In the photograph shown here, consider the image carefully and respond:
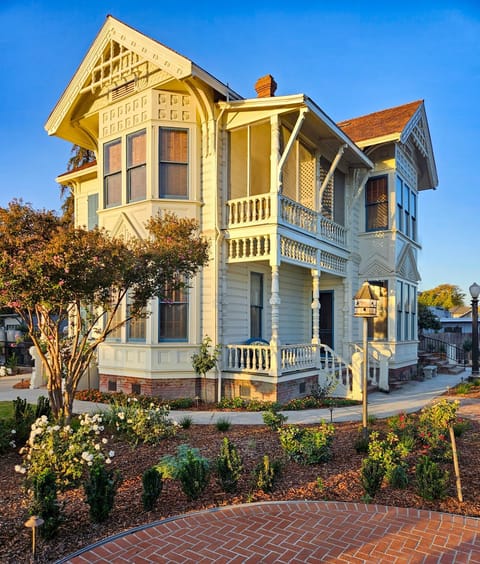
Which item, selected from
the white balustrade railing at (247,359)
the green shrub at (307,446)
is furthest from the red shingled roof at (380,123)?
the green shrub at (307,446)

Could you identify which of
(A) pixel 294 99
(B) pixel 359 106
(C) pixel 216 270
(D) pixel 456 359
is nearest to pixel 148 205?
(C) pixel 216 270

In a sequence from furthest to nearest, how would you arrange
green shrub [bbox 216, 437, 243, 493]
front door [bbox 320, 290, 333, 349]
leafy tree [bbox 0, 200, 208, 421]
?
front door [bbox 320, 290, 333, 349]
leafy tree [bbox 0, 200, 208, 421]
green shrub [bbox 216, 437, 243, 493]

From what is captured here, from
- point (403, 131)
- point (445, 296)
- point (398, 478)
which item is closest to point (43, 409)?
point (398, 478)

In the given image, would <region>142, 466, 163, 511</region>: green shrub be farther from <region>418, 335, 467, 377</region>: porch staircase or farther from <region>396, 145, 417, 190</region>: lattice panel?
<region>418, 335, 467, 377</region>: porch staircase

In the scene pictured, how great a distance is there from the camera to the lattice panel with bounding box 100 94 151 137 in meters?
11.4

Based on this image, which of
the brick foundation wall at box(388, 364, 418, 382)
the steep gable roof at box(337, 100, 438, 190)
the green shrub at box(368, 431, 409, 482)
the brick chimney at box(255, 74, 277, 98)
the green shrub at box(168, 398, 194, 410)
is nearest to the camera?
the green shrub at box(368, 431, 409, 482)

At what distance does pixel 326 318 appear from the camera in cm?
1544

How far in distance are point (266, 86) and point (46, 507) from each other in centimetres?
1179

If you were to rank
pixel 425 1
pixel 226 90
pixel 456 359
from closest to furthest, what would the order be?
pixel 425 1 < pixel 226 90 < pixel 456 359

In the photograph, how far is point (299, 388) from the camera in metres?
11.2

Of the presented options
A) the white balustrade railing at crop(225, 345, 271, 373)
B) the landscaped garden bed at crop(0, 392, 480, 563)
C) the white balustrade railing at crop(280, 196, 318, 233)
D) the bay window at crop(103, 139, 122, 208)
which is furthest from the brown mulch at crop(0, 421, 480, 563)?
the bay window at crop(103, 139, 122, 208)

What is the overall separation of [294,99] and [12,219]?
6893mm

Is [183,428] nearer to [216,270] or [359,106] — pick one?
[216,270]

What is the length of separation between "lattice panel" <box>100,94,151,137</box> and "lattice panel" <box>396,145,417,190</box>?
9.12m
